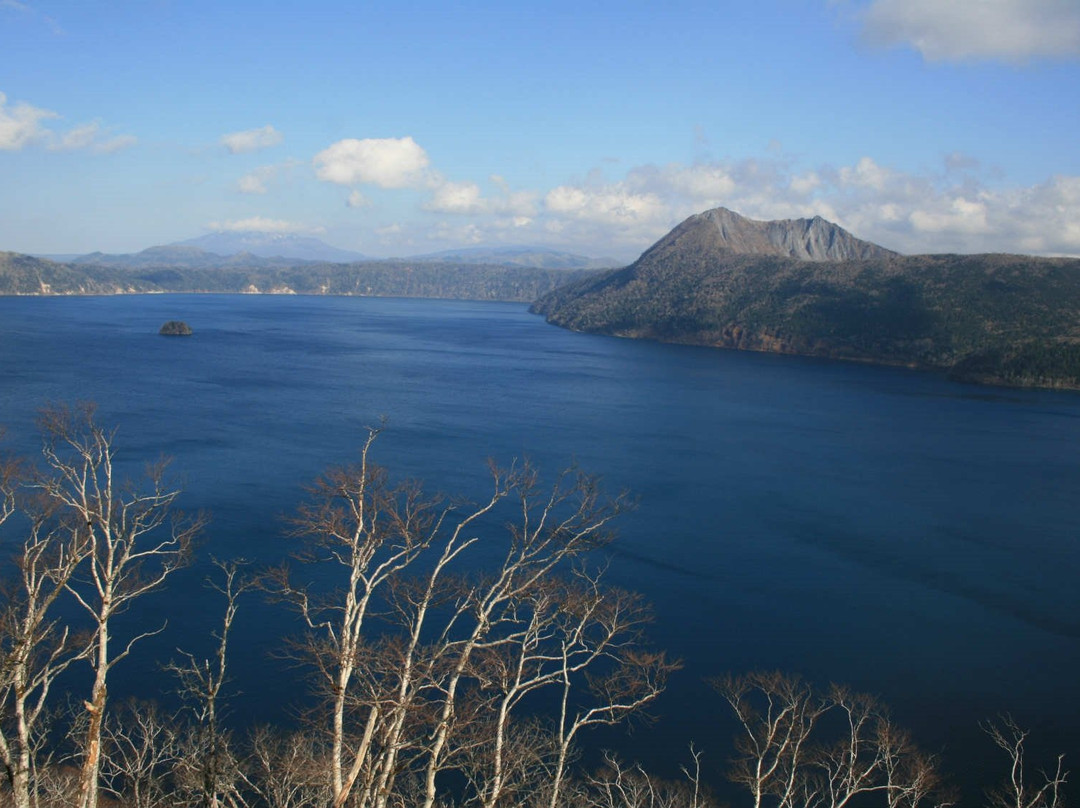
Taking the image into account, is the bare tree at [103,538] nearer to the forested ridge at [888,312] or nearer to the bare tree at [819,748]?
the bare tree at [819,748]

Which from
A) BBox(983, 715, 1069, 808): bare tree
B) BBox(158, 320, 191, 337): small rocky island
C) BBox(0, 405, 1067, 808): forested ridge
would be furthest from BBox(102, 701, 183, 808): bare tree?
BBox(158, 320, 191, 337): small rocky island

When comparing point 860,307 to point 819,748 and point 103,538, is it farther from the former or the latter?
point 103,538

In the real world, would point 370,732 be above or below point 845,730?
above

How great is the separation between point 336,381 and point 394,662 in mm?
52377

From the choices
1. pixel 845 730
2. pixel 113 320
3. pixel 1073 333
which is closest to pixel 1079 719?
pixel 845 730

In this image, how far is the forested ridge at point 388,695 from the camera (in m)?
8.15

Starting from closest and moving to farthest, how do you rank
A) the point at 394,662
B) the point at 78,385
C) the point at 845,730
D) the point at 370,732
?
the point at 370,732, the point at 394,662, the point at 845,730, the point at 78,385

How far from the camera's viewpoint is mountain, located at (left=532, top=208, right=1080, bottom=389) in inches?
2835

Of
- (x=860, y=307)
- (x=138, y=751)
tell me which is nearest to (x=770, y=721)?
(x=138, y=751)

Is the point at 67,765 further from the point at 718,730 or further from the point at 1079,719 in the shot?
the point at 1079,719

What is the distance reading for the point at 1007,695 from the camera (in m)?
19.0

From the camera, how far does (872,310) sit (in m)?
88.9

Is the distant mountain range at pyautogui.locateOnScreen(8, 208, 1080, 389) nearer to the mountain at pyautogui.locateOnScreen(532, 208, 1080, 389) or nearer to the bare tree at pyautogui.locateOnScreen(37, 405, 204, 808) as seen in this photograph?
the mountain at pyautogui.locateOnScreen(532, 208, 1080, 389)

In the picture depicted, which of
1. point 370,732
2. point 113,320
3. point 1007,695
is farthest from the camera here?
point 113,320
